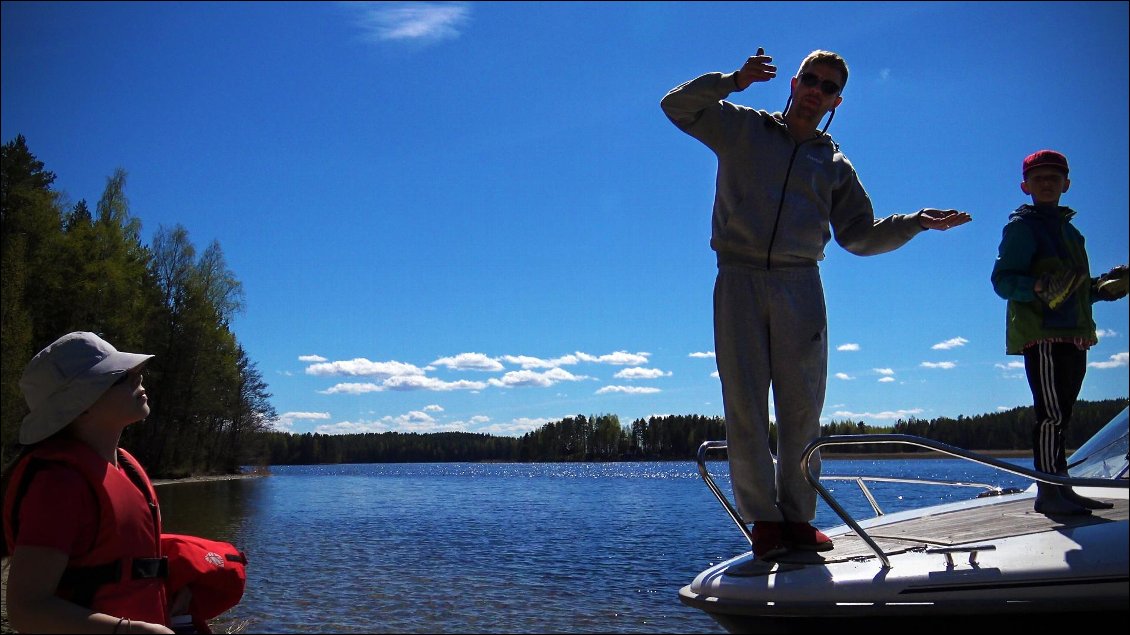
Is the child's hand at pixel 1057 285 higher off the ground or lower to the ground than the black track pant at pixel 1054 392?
higher

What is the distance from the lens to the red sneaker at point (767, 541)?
3895mm

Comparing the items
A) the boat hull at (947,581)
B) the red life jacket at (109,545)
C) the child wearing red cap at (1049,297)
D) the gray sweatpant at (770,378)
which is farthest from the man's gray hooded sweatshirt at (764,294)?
the red life jacket at (109,545)

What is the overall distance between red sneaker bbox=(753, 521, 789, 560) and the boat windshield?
5.44 ft

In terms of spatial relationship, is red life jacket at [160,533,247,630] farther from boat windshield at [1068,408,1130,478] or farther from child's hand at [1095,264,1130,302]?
child's hand at [1095,264,1130,302]

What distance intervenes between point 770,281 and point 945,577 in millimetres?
1462

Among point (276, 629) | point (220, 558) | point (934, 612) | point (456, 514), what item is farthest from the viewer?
point (456, 514)

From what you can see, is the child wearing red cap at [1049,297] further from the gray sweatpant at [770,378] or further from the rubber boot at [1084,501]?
the gray sweatpant at [770,378]

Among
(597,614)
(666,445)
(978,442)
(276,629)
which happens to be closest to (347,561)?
(276,629)

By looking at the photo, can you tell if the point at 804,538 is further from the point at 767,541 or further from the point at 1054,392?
the point at 1054,392

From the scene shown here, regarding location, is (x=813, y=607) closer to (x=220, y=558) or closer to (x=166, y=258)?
(x=220, y=558)

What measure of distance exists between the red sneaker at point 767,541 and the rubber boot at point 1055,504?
115cm

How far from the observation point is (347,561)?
19.8 metres

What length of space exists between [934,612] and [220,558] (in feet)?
8.00

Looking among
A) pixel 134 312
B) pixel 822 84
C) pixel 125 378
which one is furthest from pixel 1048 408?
pixel 134 312
